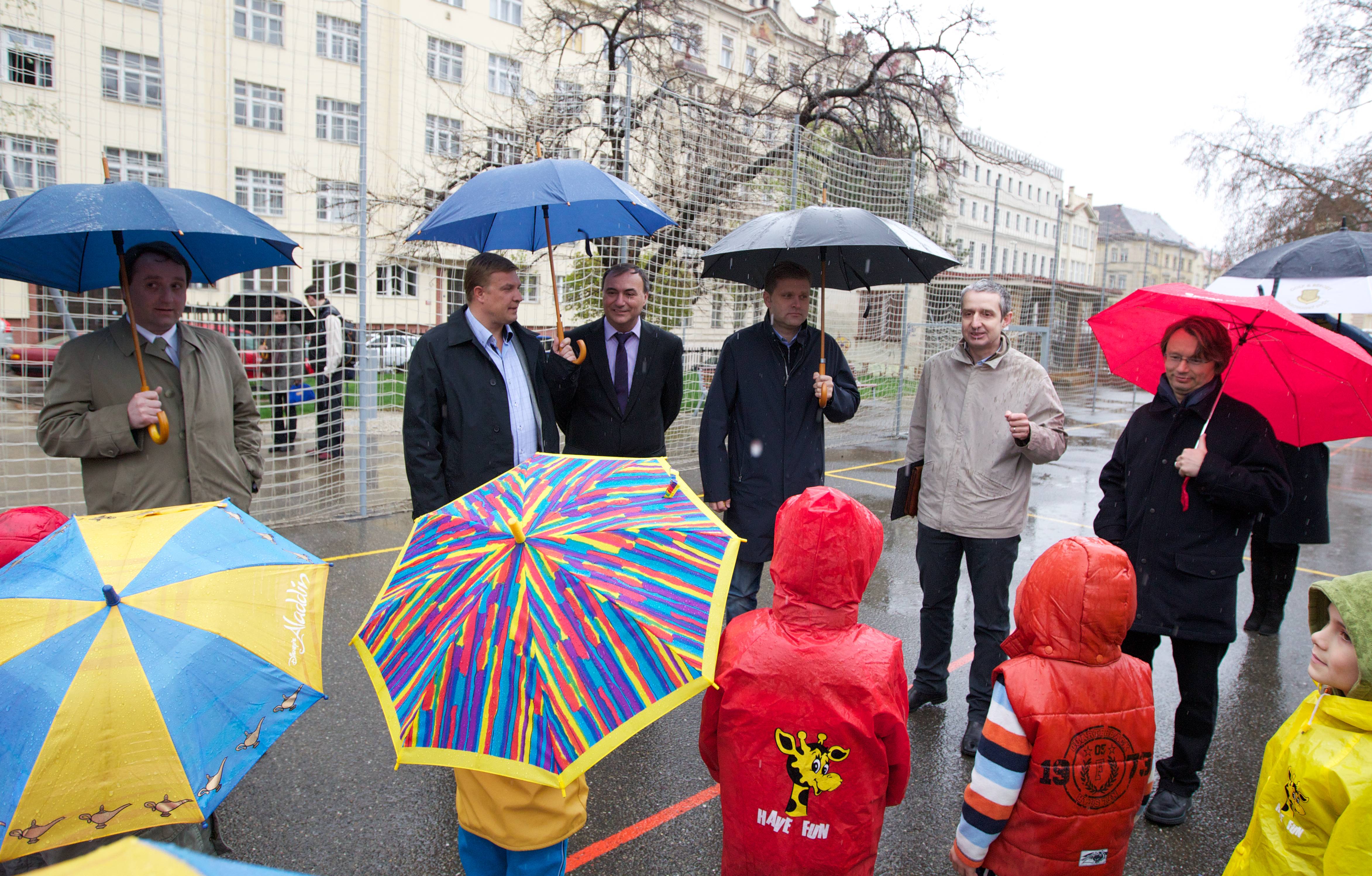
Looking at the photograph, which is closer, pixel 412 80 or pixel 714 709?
pixel 714 709

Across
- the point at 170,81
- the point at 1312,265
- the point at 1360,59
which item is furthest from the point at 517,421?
the point at 1360,59

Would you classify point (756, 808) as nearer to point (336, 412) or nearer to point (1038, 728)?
point (1038, 728)

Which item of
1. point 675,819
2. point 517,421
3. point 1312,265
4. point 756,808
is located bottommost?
point 675,819

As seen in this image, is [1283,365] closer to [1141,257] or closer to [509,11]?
[509,11]

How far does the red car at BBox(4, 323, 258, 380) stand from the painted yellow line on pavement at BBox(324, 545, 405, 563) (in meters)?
1.44

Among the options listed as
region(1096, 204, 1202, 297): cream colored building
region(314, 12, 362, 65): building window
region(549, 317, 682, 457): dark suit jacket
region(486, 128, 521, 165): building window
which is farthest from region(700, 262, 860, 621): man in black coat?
region(1096, 204, 1202, 297): cream colored building

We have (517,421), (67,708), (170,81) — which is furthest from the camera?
(170,81)

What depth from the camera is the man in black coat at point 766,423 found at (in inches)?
138

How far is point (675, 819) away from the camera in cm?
278

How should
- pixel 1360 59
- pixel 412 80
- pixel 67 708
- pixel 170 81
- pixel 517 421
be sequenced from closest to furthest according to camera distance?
pixel 67 708, pixel 517 421, pixel 170 81, pixel 412 80, pixel 1360 59

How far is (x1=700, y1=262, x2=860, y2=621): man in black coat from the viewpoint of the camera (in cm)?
351

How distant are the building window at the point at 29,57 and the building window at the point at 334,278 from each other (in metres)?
2.16

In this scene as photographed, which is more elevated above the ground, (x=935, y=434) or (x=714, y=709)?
(x=935, y=434)

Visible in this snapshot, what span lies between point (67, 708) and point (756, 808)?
137cm
